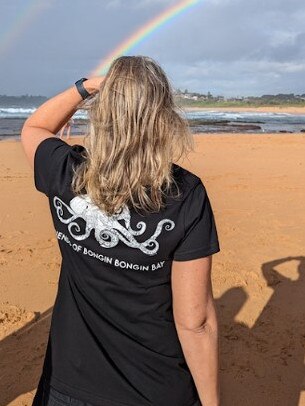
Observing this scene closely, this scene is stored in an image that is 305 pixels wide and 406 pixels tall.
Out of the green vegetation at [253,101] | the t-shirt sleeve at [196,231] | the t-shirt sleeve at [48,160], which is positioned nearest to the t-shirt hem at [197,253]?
the t-shirt sleeve at [196,231]

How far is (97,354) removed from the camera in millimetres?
1656

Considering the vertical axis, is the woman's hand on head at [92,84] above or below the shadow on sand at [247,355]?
above

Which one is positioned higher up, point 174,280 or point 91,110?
point 91,110

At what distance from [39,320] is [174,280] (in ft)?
11.0

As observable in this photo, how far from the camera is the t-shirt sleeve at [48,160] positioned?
65.6 inches

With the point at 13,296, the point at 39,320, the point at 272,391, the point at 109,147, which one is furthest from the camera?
the point at 13,296

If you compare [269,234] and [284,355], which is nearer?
[284,355]

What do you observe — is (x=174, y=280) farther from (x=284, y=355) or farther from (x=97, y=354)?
(x=284, y=355)

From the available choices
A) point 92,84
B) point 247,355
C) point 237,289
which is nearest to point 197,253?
point 92,84

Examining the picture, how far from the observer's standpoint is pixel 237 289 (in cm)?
526

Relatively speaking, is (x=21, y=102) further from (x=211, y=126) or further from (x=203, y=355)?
(x=203, y=355)

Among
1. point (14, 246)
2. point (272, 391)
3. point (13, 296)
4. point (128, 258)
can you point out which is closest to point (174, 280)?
point (128, 258)

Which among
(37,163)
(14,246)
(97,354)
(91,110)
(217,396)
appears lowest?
(14,246)

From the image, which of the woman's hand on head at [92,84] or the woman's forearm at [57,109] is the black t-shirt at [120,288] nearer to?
the woman's forearm at [57,109]
